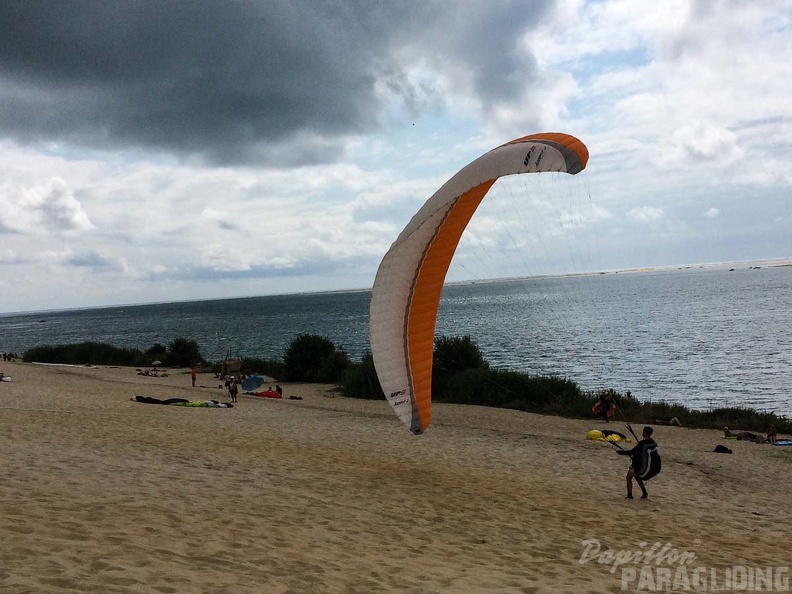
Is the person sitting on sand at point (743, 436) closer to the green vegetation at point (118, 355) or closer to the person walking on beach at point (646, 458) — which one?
the person walking on beach at point (646, 458)

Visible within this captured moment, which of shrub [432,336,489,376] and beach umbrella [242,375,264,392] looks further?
shrub [432,336,489,376]

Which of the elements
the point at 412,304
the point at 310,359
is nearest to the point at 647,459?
the point at 412,304

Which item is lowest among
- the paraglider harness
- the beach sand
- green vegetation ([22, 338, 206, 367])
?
green vegetation ([22, 338, 206, 367])

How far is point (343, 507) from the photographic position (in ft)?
25.5

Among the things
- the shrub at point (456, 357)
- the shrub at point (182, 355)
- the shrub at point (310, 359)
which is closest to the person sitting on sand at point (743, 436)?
the shrub at point (456, 357)

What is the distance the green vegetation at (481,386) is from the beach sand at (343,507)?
5120 mm

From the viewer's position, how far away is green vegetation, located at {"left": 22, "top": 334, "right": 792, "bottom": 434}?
2064 centimetres

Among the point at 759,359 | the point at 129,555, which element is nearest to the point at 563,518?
the point at 129,555

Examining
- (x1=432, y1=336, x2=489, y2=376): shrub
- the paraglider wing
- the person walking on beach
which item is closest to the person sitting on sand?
the person walking on beach

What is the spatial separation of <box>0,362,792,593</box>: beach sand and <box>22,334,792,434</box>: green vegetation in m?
5.12

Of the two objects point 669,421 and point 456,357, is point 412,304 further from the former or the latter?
point 456,357

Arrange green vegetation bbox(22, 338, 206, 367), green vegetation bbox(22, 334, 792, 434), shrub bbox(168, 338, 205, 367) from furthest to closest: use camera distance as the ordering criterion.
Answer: green vegetation bbox(22, 338, 206, 367) → shrub bbox(168, 338, 205, 367) → green vegetation bbox(22, 334, 792, 434)

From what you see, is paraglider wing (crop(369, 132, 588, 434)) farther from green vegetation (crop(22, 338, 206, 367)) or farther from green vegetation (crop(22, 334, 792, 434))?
green vegetation (crop(22, 338, 206, 367))

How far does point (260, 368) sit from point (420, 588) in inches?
1247
